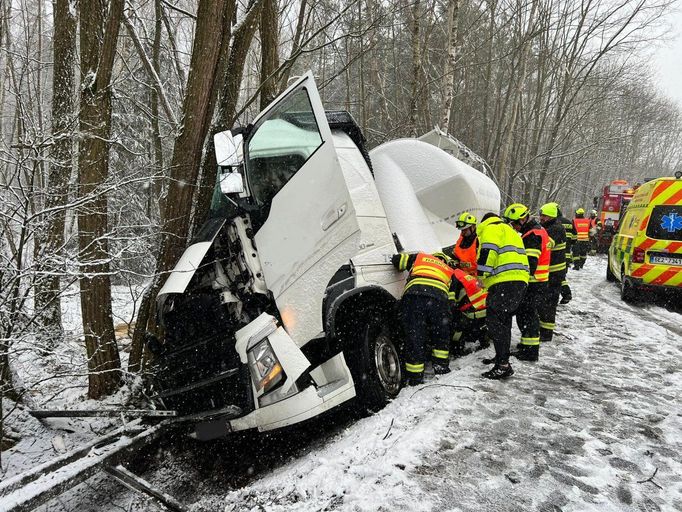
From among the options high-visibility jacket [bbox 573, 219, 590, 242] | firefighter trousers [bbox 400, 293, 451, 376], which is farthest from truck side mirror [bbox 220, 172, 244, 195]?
high-visibility jacket [bbox 573, 219, 590, 242]

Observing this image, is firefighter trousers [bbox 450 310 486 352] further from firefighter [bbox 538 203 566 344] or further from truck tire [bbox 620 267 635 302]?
truck tire [bbox 620 267 635 302]

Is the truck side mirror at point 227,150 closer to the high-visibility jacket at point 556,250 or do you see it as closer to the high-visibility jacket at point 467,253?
the high-visibility jacket at point 467,253

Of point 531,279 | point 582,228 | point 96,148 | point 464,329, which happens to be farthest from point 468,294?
point 582,228

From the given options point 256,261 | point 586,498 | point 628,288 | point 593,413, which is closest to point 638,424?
point 593,413

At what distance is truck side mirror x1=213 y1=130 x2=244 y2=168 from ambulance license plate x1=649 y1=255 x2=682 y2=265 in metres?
7.30

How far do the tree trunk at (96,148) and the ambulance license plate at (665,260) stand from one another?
8197 mm

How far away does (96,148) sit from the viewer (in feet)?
13.2

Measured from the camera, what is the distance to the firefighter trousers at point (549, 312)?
5.71 m

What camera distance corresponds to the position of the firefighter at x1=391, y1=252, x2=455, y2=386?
14.1ft

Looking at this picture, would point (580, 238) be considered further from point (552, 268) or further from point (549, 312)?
point (549, 312)

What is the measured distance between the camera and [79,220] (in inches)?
159

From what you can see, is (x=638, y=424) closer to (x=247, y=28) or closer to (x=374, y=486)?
(x=374, y=486)

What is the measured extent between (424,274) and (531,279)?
5.58 feet

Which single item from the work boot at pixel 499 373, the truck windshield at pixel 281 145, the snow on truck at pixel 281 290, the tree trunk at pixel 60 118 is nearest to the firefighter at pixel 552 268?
the work boot at pixel 499 373
